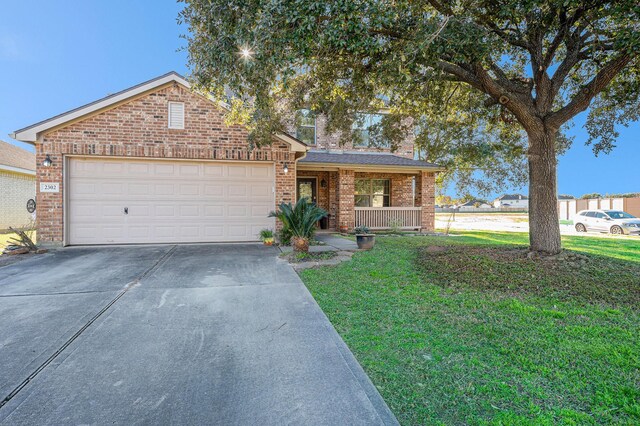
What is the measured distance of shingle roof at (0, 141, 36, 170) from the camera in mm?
14452

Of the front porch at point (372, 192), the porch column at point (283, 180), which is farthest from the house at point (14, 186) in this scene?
the front porch at point (372, 192)

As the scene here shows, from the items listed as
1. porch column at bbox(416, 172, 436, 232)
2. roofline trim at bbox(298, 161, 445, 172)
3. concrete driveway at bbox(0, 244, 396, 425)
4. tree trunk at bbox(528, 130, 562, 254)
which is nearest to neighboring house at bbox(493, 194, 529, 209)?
porch column at bbox(416, 172, 436, 232)

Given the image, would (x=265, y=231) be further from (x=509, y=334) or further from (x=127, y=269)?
(x=509, y=334)

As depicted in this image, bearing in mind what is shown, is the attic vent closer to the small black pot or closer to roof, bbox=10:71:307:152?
roof, bbox=10:71:307:152

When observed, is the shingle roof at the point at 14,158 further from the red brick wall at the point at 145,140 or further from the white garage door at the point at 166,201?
the white garage door at the point at 166,201

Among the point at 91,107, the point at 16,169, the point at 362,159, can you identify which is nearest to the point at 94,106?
the point at 91,107

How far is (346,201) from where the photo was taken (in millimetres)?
12867

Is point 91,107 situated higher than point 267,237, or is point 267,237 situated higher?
point 91,107

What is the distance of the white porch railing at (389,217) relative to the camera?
13.1m

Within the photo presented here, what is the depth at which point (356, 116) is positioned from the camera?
872 centimetres

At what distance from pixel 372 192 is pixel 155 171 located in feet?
29.6

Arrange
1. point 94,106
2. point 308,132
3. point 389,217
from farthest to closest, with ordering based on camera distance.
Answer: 1. point 308,132
2. point 389,217
3. point 94,106

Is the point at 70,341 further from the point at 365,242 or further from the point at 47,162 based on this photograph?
the point at 47,162

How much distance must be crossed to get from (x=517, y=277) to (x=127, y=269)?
287 inches
